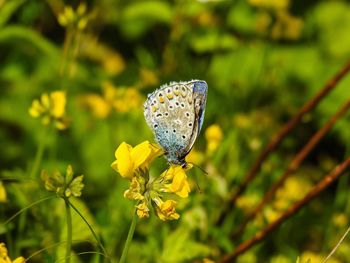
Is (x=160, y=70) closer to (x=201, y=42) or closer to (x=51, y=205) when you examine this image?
(x=201, y=42)

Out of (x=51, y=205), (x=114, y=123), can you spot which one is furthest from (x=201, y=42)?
(x=51, y=205)

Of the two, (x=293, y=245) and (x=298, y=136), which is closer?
(x=293, y=245)

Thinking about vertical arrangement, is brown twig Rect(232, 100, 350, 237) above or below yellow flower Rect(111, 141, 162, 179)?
above

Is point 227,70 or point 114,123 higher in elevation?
point 227,70

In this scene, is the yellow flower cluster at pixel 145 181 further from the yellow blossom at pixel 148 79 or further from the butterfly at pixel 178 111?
the yellow blossom at pixel 148 79

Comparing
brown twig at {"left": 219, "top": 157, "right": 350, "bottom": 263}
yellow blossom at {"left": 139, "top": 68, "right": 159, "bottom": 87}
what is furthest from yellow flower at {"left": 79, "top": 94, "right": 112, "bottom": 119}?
brown twig at {"left": 219, "top": 157, "right": 350, "bottom": 263}

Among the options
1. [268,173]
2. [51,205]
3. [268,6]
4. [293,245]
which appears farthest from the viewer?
[268,6]

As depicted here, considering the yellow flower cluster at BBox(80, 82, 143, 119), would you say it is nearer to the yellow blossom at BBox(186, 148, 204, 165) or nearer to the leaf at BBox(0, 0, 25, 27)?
the yellow blossom at BBox(186, 148, 204, 165)
